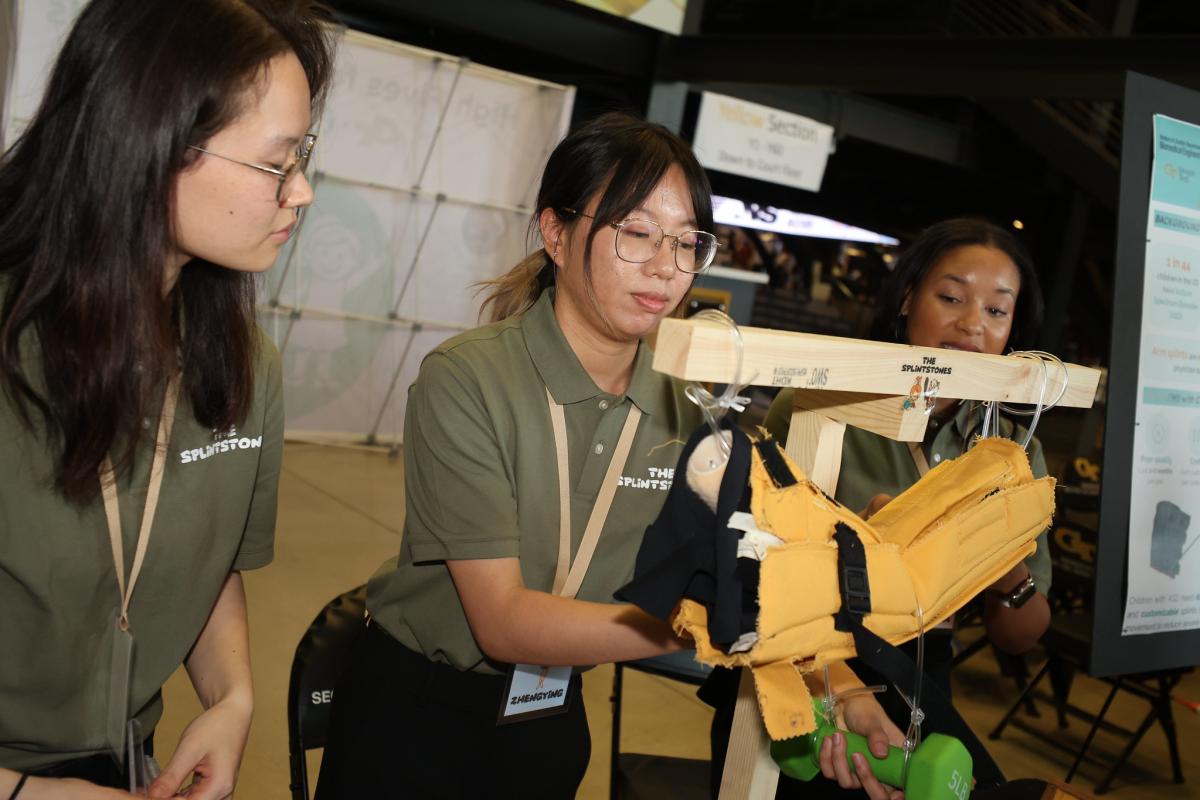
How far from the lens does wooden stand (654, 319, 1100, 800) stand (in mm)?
954

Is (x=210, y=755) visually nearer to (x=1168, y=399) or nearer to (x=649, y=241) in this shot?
(x=649, y=241)

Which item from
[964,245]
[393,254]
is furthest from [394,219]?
[964,245]

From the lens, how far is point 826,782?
5.86 ft

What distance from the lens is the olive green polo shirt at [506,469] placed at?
56.7 inches

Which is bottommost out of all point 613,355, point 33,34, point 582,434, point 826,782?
point 826,782

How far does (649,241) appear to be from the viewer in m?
1.49

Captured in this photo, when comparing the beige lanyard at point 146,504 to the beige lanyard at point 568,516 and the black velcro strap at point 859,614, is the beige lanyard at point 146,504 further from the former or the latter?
the black velcro strap at point 859,614

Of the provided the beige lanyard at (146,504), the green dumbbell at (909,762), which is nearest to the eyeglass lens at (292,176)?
the beige lanyard at (146,504)

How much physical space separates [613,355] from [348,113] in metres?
5.23

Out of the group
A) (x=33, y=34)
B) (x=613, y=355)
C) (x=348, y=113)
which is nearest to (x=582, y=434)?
(x=613, y=355)

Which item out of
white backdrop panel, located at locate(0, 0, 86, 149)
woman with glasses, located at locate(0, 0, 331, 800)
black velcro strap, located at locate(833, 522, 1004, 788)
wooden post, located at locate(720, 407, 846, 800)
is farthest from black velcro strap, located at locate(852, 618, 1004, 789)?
white backdrop panel, located at locate(0, 0, 86, 149)

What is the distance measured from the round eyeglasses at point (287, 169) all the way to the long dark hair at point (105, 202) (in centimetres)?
3

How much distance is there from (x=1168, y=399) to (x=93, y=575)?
1.82 metres

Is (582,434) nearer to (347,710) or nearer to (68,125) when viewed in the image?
(347,710)
